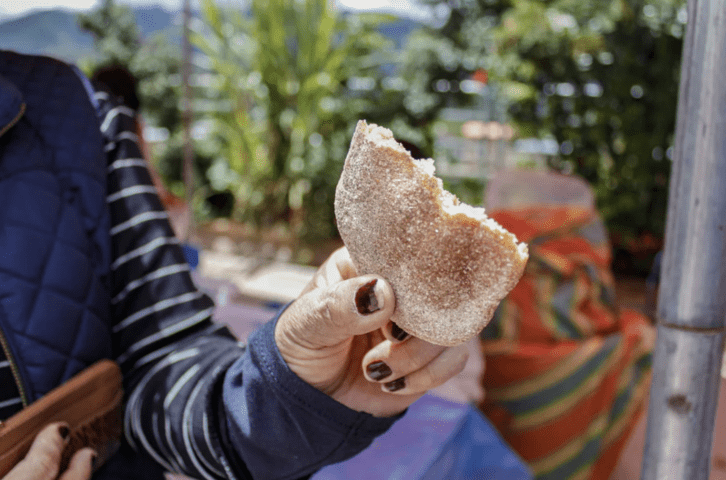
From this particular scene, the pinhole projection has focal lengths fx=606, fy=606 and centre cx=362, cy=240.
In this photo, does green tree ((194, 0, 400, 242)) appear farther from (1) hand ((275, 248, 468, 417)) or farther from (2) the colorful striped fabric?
(1) hand ((275, 248, 468, 417))

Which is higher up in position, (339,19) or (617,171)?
(339,19)

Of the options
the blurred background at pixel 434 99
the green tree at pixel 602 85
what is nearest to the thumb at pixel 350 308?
the blurred background at pixel 434 99

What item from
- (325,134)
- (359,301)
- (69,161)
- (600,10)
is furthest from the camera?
(325,134)

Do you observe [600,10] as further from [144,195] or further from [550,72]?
[144,195]

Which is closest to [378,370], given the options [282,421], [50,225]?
[282,421]

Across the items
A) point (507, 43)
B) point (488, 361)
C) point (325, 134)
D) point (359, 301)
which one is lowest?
point (488, 361)

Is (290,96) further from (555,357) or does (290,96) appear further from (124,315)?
(124,315)

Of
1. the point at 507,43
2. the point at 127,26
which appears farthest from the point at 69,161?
the point at 127,26

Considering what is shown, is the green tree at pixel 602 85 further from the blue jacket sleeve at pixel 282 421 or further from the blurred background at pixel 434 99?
the blue jacket sleeve at pixel 282 421
